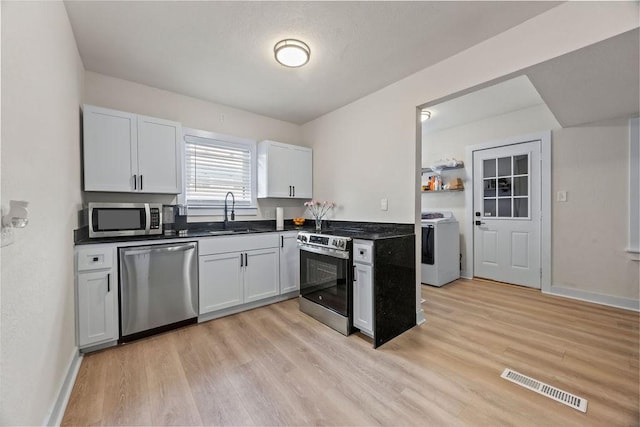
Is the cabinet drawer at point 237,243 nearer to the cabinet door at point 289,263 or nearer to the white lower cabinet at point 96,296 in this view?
the cabinet door at point 289,263

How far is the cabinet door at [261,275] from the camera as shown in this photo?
2.85 metres

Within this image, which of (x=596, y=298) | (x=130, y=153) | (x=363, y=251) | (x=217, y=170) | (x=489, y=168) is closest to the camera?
(x=363, y=251)

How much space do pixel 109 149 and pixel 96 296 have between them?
1315mm

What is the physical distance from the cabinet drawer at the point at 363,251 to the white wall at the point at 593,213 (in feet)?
9.73

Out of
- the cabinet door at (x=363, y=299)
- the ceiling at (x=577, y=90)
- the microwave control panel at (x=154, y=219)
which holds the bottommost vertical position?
the cabinet door at (x=363, y=299)

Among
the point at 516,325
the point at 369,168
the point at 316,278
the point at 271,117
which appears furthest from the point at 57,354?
the point at 516,325

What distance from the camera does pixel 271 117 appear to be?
3.78m

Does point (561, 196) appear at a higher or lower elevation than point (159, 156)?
lower

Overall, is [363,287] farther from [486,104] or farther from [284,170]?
[486,104]

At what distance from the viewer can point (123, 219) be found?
2.29 metres

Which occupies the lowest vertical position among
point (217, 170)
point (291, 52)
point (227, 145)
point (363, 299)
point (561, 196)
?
point (363, 299)

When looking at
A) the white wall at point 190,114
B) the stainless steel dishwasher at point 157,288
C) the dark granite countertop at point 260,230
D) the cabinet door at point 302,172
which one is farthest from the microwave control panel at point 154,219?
the cabinet door at point 302,172

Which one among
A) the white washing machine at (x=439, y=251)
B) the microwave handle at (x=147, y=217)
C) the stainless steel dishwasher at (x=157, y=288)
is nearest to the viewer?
the stainless steel dishwasher at (x=157, y=288)

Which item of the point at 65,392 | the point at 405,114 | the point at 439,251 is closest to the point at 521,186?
the point at 439,251
